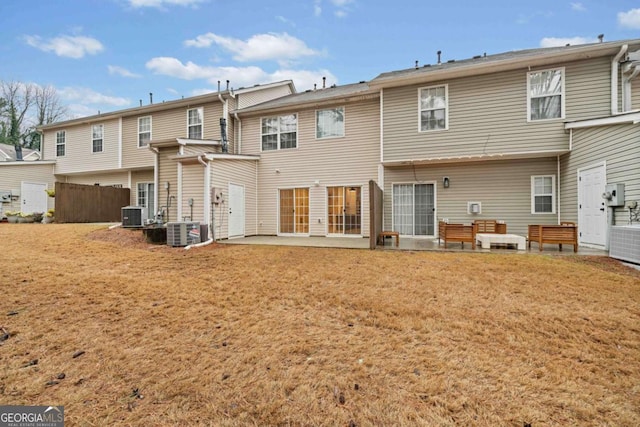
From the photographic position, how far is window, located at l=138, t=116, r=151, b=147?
14.0 metres

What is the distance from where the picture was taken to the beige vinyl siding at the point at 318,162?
10.6 meters

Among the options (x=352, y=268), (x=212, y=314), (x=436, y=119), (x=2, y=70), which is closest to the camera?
(x=212, y=314)

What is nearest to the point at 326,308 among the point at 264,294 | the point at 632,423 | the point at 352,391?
the point at 264,294

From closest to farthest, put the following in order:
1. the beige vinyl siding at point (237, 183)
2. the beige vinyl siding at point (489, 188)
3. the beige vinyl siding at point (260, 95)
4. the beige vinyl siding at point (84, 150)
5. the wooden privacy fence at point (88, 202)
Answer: the beige vinyl siding at point (489, 188) < the beige vinyl siding at point (237, 183) < the wooden privacy fence at point (88, 202) < the beige vinyl siding at point (260, 95) < the beige vinyl siding at point (84, 150)

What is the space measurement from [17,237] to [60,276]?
5645 mm

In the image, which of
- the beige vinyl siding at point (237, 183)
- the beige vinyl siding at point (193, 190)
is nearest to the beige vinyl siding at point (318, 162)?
the beige vinyl siding at point (237, 183)

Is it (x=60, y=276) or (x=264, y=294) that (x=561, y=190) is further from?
(x=60, y=276)

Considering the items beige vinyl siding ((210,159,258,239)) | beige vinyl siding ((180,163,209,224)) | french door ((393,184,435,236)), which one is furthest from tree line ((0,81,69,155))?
french door ((393,184,435,236))

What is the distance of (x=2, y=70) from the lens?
26922 mm

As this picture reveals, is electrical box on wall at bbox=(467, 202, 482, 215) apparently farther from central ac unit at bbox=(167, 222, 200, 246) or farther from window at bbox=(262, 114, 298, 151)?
central ac unit at bbox=(167, 222, 200, 246)

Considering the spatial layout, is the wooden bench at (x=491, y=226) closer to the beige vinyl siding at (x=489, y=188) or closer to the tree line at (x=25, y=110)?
the beige vinyl siding at (x=489, y=188)

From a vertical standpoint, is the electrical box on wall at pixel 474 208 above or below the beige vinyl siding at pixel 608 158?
below

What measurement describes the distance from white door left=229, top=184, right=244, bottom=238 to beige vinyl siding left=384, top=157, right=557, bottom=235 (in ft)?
19.9

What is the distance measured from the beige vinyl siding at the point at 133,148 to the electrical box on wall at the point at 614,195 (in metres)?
16.6
